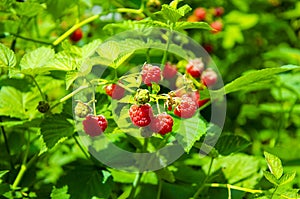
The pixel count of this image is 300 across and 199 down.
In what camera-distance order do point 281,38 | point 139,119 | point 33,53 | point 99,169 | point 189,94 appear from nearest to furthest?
1. point 139,119
2. point 189,94
3. point 33,53
4. point 99,169
5. point 281,38

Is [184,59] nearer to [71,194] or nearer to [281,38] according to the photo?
[71,194]

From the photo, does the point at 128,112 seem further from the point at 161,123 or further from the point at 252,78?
the point at 252,78

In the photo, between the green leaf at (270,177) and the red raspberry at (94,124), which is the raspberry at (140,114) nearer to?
the red raspberry at (94,124)

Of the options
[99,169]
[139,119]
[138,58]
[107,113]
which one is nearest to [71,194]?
Result: [99,169]

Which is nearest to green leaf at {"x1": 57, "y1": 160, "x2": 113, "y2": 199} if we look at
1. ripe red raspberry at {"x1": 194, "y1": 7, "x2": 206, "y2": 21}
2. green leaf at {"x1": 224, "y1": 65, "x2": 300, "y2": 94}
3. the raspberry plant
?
the raspberry plant

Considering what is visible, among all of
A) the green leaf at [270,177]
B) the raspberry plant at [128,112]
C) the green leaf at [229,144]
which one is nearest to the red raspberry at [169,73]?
the raspberry plant at [128,112]

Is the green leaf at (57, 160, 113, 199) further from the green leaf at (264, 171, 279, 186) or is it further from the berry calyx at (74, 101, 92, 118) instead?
the green leaf at (264, 171, 279, 186)
